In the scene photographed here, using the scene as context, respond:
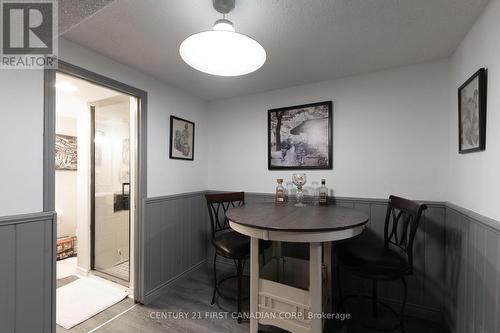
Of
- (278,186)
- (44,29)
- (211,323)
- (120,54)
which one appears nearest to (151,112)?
(120,54)

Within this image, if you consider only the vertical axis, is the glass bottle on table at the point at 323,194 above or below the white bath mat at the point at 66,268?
above

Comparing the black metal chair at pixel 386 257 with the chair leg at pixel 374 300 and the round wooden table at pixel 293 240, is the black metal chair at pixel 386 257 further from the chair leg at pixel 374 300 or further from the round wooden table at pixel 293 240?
the round wooden table at pixel 293 240

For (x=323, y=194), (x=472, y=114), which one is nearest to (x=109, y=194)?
(x=323, y=194)

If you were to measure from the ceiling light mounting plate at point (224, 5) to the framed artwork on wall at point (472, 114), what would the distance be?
1508mm

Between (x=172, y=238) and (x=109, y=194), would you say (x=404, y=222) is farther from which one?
(x=109, y=194)

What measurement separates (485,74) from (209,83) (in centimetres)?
222

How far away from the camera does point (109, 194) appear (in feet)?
9.27

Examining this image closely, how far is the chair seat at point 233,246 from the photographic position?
1908 millimetres

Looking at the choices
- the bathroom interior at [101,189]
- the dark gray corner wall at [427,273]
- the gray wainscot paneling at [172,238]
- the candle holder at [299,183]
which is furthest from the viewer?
the bathroom interior at [101,189]

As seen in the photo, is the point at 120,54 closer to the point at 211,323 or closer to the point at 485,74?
the point at 211,323

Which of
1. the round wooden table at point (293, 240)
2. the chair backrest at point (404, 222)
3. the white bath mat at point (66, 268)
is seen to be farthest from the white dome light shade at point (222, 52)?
the white bath mat at point (66, 268)

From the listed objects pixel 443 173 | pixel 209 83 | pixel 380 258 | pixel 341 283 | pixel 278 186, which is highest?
pixel 209 83

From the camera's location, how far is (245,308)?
2092 millimetres

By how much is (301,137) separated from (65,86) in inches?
102
